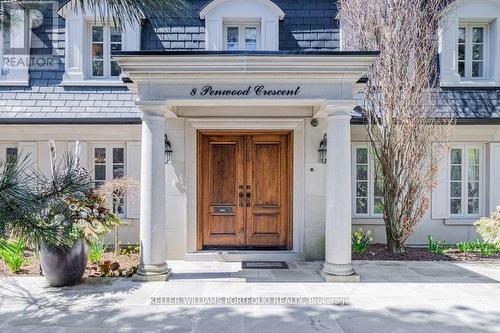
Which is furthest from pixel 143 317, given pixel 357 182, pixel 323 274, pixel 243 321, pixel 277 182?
pixel 357 182

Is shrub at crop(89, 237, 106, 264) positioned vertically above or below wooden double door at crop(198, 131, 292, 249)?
below

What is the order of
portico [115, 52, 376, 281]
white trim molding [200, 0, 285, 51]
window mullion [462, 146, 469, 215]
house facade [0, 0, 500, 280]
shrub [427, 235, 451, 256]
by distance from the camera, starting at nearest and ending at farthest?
portico [115, 52, 376, 281]
house facade [0, 0, 500, 280]
shrub [427, 235, 451, 256]
white trim molding [200, 0, 285, 51]
window mullion [462, 146, 469, 215]

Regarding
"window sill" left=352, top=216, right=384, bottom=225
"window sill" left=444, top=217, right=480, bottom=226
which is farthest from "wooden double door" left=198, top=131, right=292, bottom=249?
"window sill" left=444, top=217, right=480, bottom=226

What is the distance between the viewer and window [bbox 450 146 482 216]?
8500mm

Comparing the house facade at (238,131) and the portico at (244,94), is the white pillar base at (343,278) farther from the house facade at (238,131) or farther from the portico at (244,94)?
the house facade at (238,131)

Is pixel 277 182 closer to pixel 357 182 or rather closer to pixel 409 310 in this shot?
pixel 357 182

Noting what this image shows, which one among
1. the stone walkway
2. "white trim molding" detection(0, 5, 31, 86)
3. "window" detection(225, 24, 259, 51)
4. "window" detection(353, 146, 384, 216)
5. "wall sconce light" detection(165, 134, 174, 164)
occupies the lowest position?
the stone walkway

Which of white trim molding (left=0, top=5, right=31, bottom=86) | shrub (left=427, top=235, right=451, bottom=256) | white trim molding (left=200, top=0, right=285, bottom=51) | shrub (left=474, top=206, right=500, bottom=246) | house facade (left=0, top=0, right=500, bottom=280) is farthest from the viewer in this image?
white trim molding (left=0, top=5, right=31, bottom=86)

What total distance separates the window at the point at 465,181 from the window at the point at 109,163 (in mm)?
7806

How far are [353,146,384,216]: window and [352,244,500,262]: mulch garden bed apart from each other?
0.95 metres

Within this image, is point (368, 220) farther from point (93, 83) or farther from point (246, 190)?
point (93, 83)

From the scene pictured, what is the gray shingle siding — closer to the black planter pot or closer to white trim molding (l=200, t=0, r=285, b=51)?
white trim molding (l=200, t=0, r=285, b=51)

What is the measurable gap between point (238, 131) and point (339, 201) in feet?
9.26

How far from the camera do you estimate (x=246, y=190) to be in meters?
7.92
